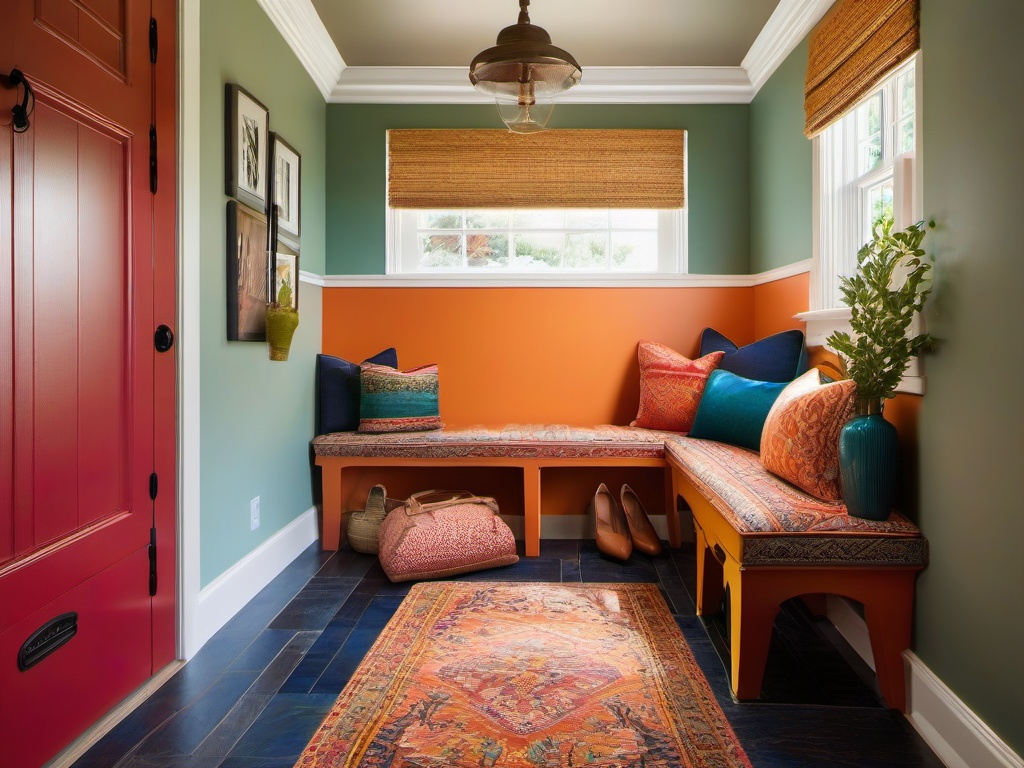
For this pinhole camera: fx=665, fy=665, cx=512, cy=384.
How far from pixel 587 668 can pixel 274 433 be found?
1821 millimetres

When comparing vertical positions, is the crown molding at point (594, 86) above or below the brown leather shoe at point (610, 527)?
above

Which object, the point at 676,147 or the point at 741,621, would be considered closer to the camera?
the point at 741,621

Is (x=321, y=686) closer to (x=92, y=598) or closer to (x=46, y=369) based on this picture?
(x=92, y=598)

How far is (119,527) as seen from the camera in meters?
1.98

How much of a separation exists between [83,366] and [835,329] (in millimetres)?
2780

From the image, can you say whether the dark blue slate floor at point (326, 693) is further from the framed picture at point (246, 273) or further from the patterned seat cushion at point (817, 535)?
the framed picture at point (246, 273)

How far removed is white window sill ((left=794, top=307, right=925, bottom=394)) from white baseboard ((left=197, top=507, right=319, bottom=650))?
2434 millimetres

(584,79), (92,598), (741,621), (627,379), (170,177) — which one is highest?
(584,79)

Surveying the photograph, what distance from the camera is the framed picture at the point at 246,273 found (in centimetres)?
265

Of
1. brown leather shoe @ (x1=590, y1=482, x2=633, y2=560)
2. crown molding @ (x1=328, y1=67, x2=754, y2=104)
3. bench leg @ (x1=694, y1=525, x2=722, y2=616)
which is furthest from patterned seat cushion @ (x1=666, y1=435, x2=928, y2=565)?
crown molding @ (x1=328, y1=67, x2=754, y2=104)

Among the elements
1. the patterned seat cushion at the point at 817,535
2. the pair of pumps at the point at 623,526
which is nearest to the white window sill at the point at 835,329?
the patterned seat cushion at the point at 817,535

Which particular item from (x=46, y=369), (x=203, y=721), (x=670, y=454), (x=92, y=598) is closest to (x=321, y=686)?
(x=203, y=721)

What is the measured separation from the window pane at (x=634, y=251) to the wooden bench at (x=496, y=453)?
1.14m

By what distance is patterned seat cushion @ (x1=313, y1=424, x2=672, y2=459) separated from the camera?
352 cm
